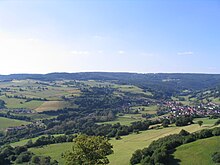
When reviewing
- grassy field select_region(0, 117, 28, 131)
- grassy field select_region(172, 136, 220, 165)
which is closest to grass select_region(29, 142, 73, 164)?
grassy field select_region(172, 136, 220, 165)

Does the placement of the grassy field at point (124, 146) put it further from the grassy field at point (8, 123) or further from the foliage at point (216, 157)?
the grassy field at point (8, 123)

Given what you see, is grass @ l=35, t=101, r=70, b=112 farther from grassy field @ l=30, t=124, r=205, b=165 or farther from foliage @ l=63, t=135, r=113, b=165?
foliage @ l=63, t=135, r=113, b=165

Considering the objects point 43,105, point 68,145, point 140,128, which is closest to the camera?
point 68,145

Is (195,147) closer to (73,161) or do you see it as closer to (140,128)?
(73,161)

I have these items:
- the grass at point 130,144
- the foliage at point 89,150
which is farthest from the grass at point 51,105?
the foliage at point 89,150

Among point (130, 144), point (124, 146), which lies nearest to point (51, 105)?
point (130, 144)

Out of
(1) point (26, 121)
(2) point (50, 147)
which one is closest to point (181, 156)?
(2) point (50, 147)

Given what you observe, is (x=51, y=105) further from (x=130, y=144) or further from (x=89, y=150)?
(x=89, y=150)
